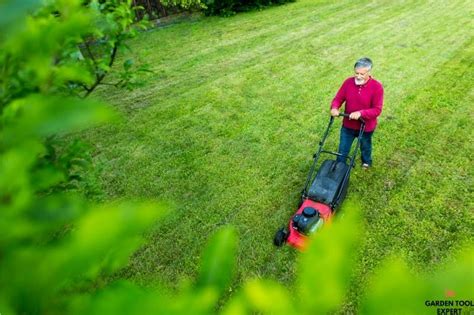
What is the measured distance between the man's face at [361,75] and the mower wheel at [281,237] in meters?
1.91

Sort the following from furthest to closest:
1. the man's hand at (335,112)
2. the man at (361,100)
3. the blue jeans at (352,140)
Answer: the blue jeans at (352,140)
the man's hand at (335,112)
the man at (361,100)

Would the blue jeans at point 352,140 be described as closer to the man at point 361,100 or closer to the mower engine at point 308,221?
the man at point 361,100

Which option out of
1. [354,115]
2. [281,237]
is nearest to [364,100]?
[354,115]

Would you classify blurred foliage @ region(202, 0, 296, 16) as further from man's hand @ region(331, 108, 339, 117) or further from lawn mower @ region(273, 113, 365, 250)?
lawn mower @ region(273, 113, 365, 250)

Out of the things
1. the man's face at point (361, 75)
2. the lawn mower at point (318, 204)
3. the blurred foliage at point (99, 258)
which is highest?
the blurred foliage at point (99, 258)

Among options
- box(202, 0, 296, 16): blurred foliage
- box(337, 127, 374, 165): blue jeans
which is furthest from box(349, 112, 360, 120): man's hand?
box(202, 0, 296, 16): blurred foliage

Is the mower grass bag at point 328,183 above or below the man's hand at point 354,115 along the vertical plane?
below

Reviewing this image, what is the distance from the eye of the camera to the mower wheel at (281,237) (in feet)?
14.0

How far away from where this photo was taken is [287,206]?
4.95 m

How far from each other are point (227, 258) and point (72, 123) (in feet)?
0.95

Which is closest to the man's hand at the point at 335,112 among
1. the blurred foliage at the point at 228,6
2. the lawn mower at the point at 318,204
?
the lawn mower at the point at 318,204

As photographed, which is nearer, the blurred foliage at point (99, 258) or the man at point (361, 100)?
the blurred foliage at point (99, 258)

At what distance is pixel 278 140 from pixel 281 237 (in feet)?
7.83

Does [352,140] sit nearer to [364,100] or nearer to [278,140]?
[364,100]
